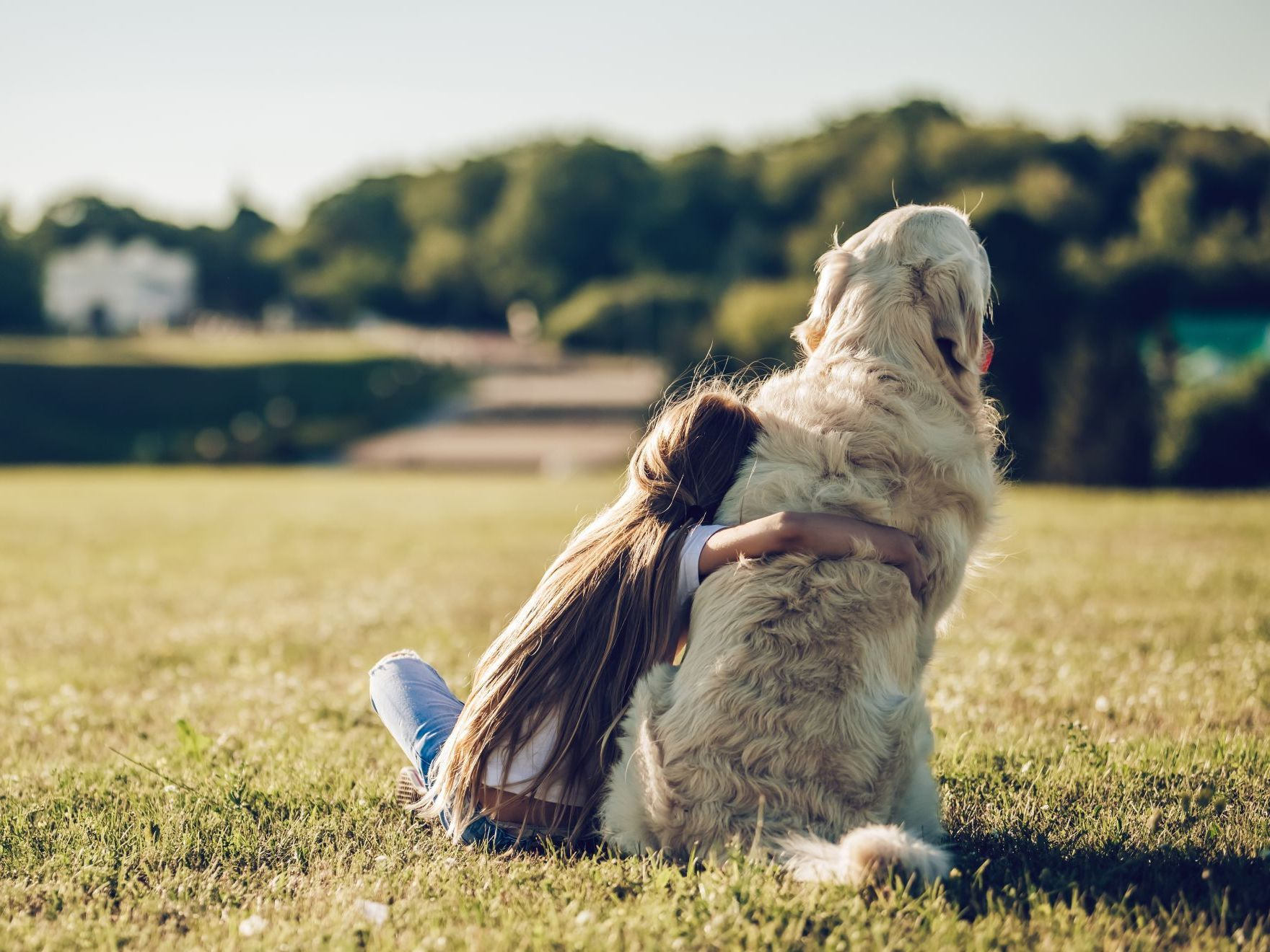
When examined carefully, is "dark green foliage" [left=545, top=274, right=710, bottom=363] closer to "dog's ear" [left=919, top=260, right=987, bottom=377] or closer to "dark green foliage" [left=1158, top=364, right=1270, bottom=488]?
"dark green foliage" [left=1158, top=364, right=1270, bottom=488]

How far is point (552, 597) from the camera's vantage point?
11.6ft

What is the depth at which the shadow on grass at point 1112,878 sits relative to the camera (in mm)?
3053

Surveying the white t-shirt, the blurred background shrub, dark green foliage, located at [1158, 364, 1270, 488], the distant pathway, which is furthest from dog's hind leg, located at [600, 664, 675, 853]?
the blurred background shrub

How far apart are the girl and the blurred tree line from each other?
3.90 ft

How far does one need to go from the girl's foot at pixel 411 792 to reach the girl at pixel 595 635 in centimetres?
28

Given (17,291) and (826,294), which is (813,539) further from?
(17,291)

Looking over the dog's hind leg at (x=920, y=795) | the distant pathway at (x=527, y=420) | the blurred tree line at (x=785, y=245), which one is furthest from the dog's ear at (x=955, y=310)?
the distant pathway at (x=527, y=420)

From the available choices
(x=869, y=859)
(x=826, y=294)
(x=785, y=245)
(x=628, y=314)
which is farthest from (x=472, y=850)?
(x=628, y=314)

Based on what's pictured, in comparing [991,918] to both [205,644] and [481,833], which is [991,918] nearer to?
[481,833]

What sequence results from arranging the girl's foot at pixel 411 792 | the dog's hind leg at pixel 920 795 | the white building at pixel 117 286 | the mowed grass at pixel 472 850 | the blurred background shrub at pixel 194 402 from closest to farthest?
the mowed grass at pixel 472 850 → the dog's hind leg at pixel 920 795 → the girl's foot at pixel 411 792 → the blurred background shrub at pixel 194 402 → the white building at pixel 117 286

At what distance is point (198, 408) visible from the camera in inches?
2020

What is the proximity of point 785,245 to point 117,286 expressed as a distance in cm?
5363

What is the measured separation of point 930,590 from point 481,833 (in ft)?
5.51

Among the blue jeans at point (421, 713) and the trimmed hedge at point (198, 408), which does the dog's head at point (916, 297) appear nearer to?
the blue jeans at point (421, 713)
